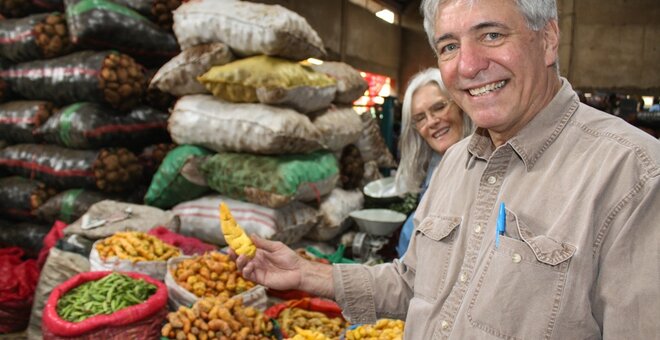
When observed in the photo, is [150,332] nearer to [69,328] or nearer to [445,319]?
[69,328]

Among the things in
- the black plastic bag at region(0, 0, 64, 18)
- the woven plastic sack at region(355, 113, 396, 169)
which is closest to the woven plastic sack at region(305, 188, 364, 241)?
the woven plastic sack at region(355, 113, 396, 169)

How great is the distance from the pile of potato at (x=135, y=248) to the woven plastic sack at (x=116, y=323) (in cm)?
32

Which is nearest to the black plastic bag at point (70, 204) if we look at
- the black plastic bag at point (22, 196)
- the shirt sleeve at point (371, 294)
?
the black plastic bag at point (22, 196)

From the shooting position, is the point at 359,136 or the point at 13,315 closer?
the point at 13,315

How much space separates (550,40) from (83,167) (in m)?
3.47

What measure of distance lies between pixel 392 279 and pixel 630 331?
2.51 feet

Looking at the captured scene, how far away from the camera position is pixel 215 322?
2338mm

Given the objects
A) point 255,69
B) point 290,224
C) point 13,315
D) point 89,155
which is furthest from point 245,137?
point 13,315

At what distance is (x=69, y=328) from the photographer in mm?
2303

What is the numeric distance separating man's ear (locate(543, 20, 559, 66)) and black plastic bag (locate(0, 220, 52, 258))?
4.23m

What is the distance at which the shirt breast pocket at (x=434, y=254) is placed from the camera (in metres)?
1.33

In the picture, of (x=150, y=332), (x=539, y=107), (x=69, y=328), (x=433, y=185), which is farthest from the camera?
(x=150, y=332)

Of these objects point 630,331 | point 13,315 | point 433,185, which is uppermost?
point 433,185

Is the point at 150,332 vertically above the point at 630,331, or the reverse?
the point at 630,331
